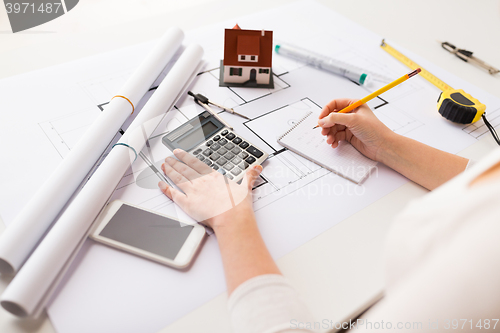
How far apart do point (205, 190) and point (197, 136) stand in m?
0.15

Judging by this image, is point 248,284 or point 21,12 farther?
point 21,12

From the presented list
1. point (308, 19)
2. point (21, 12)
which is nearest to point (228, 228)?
point (308, 19)

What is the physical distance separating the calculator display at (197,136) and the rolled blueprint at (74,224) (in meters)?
0.07

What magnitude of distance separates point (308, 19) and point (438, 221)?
977 millimetres

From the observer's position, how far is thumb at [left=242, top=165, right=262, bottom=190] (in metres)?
0.59

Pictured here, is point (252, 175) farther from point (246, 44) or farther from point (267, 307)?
Answer: point (246, 44)

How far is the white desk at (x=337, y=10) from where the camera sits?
0.48 metres

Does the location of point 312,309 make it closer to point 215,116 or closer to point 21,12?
point 215,116

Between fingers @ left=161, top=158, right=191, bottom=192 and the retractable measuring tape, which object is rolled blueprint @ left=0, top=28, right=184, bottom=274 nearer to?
fingers @ left=161, top=158, right=191, bottom=192

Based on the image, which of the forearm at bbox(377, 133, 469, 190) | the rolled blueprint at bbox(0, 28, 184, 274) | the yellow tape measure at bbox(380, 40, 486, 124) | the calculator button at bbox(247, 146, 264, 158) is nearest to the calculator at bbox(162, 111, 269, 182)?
the calculator button at bbox(247, 146, 264, 158)

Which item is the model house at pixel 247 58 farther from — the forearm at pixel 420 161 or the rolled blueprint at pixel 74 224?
the forearm at pixel 420 161

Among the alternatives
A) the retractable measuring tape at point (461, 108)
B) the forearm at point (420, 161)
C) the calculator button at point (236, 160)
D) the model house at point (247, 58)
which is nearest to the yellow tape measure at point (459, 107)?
the retractable measuring tape at point (461, 108)

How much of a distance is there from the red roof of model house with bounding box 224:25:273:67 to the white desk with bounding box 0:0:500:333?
33cm

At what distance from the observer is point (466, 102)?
30.7 inches
